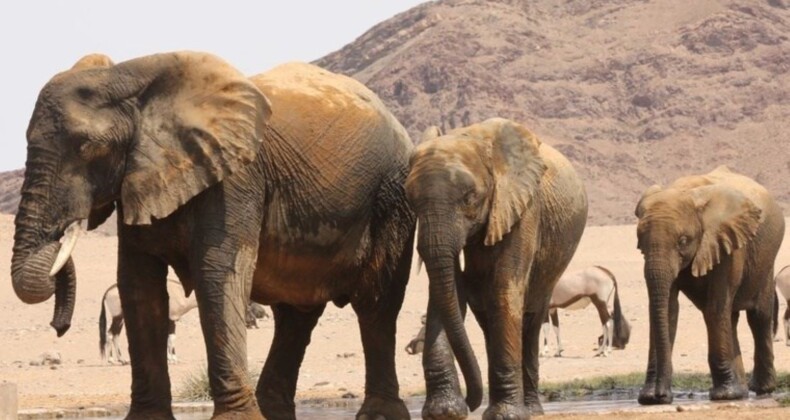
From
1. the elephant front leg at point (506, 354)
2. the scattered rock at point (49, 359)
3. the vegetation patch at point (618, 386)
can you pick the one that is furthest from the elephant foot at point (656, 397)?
the scattered rock at point (49, 359)

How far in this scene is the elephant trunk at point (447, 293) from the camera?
11.9m

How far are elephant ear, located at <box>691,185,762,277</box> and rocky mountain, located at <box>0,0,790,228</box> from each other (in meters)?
102

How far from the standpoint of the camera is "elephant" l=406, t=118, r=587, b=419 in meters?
12.1

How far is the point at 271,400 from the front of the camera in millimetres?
12812

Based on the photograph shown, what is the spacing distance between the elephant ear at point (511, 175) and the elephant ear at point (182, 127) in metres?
2.32

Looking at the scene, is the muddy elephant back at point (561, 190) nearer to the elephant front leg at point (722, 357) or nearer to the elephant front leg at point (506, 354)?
the elephant front leg at point (506, 354)

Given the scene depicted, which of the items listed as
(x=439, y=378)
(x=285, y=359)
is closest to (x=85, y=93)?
(x=285, y=359)

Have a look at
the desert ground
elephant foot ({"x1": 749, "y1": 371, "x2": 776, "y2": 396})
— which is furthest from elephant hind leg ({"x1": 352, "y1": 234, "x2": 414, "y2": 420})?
elephant foot ({"x1": 749, "y1": 371, "x2": 776, "y2": 396})

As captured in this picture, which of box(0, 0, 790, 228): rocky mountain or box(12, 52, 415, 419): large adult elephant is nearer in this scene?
box(12, 52, 415, 419): large adult elephant

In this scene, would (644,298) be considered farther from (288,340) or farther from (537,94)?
(537,94)

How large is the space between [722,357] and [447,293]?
5.99 meters

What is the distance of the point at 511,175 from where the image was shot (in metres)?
13.1

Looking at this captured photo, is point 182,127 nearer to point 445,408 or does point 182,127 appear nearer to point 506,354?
point 445,408

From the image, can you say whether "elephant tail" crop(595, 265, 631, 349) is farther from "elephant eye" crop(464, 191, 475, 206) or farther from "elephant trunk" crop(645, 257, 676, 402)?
"elephant eye" crop(464, 191, 475, 206)
